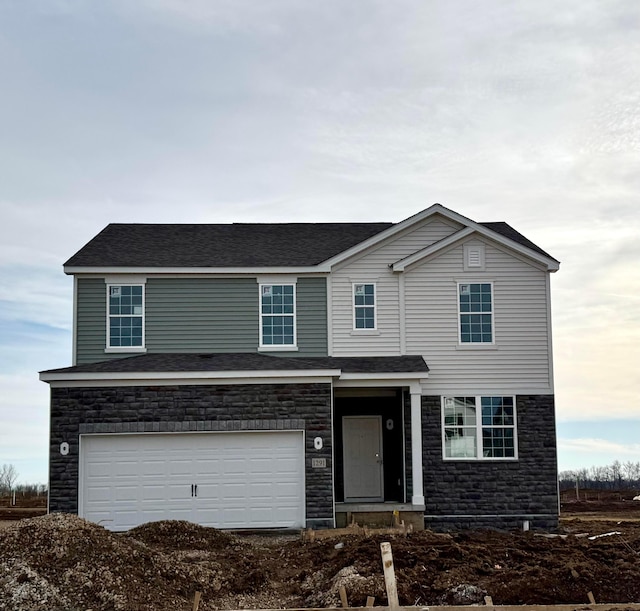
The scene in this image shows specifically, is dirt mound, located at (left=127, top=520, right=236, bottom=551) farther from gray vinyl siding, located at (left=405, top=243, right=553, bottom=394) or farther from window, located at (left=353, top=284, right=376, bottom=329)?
gray vinyl siding, located at (left=405, top=243, right=553, bottom=394)

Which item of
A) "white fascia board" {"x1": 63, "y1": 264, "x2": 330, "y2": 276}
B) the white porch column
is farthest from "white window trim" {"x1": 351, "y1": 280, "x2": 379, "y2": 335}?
the white porch column

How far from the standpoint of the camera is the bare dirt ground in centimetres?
1205

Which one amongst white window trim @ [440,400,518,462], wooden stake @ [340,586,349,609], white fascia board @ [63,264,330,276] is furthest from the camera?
white fascia board @ [63,264,330,276]

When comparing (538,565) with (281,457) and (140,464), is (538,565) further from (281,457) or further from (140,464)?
(140,464)

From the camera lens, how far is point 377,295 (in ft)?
73.6

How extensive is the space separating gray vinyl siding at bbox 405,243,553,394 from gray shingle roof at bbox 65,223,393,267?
2758 mm

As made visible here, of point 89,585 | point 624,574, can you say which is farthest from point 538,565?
point 89,585

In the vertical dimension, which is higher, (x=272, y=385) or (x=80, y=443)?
(x=272, y=385)

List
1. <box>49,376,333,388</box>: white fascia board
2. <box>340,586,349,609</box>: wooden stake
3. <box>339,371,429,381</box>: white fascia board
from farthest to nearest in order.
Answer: <box>339,371,429,381</box>: white fascia board → <box>49,376,333,388</box>: white fascia board → <box>340,586,349,609</box>: wooden stake

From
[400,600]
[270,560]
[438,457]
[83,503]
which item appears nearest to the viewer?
[400,600]

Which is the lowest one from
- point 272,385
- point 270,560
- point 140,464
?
point 270,560

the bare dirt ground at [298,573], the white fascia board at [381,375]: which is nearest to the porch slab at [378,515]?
the white fascia board at [381,375]

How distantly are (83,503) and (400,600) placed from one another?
33.3 feet

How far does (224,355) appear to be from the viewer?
22094 millimetres
